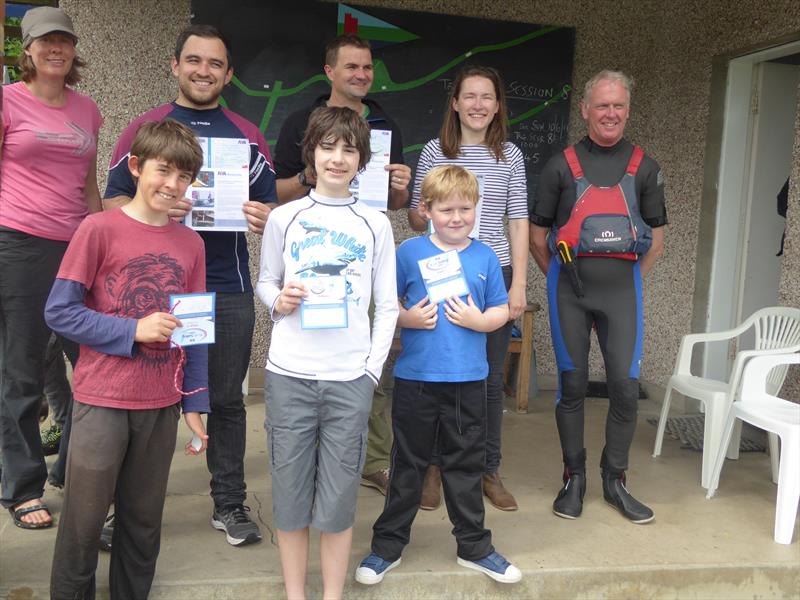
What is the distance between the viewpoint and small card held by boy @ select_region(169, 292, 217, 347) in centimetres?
235

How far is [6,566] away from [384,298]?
1.58m

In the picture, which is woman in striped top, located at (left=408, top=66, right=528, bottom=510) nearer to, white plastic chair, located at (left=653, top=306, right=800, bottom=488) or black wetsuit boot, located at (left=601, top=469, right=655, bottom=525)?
black wetsuit boot, located at (left=601, top=469, right=655, bottom=525)

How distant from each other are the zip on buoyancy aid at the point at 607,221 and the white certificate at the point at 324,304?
51.8 inches

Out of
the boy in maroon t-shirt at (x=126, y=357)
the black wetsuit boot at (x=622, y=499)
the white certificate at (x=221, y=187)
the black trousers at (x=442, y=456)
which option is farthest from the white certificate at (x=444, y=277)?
the black wetsuit boot at (x=622, y=499)

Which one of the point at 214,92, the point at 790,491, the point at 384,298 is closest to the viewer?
the point at 384,298

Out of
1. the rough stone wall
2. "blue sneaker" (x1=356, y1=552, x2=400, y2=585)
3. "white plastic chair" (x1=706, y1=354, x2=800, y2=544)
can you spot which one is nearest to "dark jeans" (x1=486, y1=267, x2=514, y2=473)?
"blue sneaker" (x1=356, y1=552, x2=400, y2=585)

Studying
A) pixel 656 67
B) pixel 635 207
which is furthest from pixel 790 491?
pixel 656 67

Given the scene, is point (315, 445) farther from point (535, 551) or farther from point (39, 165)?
point (39, 165)

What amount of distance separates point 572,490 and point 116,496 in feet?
6.37

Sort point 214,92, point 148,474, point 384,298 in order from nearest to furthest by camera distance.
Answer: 1. point 148,474
2. point 384,298
3. point 214,92

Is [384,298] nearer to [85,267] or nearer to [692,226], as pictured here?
[85,267]

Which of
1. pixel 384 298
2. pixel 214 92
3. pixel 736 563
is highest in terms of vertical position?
pixel 214 92

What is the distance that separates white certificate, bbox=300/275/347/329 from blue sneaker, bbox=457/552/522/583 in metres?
1.09

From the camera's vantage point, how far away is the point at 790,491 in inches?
130
